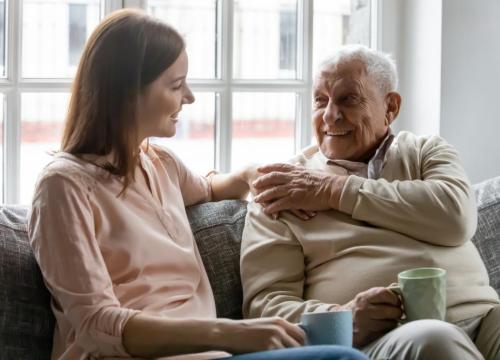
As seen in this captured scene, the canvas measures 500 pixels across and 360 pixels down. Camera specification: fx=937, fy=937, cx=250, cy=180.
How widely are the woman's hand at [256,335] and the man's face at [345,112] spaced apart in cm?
78

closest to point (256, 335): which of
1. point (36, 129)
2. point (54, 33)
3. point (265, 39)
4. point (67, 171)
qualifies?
point (67, 171)

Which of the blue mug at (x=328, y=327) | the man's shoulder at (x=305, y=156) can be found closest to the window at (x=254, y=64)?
the man's shoulder at (x=305, y=156)

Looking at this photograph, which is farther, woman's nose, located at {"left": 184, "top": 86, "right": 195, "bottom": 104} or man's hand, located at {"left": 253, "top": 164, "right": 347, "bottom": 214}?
man's hand, located at {"left": 253, "top": 164, "right": 347, "bottom": 214}

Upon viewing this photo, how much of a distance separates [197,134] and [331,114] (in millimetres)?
594

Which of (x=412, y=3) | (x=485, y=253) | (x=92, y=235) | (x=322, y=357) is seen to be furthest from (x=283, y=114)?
(x=322, y=357)

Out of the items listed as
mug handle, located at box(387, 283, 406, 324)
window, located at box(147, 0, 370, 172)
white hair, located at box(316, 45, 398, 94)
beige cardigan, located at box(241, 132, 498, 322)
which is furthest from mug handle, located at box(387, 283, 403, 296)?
window, located at box(147, 0, 370, 172)

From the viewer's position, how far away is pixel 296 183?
7.60 feet

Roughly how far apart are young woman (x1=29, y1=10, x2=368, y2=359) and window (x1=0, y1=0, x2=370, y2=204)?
563mm

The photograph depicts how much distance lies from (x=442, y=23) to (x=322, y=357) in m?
1.56

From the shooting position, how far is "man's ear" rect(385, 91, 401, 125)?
2.54m

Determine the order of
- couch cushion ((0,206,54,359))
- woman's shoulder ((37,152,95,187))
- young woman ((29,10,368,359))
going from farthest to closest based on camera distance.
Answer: couch cushion ((0,206,54,359)) < woman's shoulder ((37,152,95,187)) < young woman ((29,10,368,359))

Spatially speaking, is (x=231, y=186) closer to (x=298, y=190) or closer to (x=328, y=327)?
(x=298, y=190)

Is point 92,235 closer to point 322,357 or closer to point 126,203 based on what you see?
point 126,203

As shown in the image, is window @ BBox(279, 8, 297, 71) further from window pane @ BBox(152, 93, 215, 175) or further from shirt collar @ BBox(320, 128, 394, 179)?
shirt collar @ BBox(320, 128, 394, 179)
